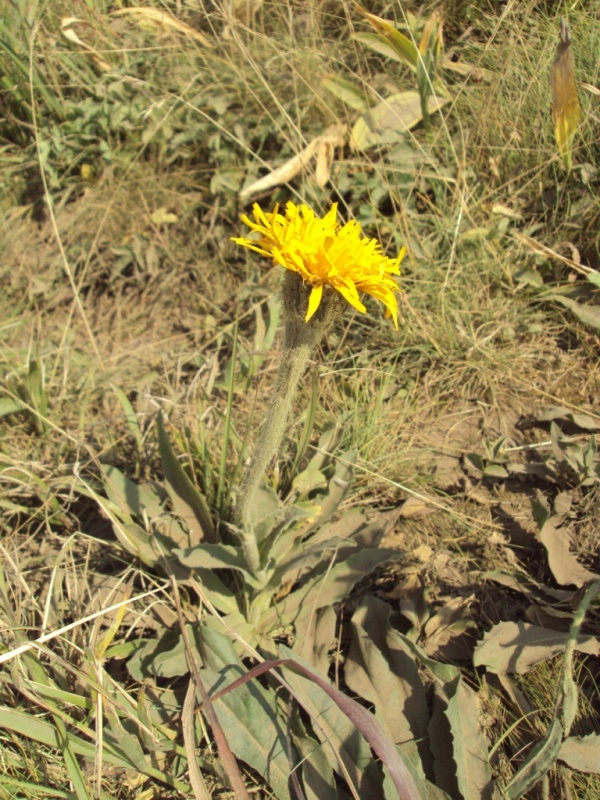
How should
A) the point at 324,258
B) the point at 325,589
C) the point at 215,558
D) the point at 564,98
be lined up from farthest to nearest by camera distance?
the point at 564,98 → the point at 325,589 → the point at 215,558 → the point at 324,258

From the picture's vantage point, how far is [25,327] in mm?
2832

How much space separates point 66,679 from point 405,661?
35.0 inches

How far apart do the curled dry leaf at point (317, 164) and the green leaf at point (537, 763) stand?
6.89ft

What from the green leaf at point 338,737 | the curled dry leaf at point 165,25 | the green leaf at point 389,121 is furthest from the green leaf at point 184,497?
the curled dry leaf at point 165,25

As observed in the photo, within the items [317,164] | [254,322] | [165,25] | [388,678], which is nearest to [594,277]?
[317,164]

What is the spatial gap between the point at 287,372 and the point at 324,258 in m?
0.30

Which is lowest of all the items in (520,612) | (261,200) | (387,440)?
(520,612)

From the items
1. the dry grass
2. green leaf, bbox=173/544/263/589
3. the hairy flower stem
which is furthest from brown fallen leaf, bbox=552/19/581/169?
green leaf, bbox=173/544/263/589

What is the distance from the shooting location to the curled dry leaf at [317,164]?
8.72 ft

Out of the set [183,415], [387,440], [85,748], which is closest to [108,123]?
[183,415]

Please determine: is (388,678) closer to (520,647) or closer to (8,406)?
(520,647)

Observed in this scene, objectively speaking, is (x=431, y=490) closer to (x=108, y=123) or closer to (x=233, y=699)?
(x=233, y=699)

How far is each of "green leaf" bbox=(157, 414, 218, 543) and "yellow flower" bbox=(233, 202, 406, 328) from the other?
78 centimetres

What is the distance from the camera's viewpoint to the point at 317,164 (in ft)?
8.82
